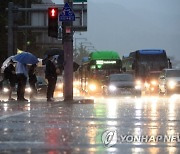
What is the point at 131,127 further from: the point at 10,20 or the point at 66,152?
the point at 10,20

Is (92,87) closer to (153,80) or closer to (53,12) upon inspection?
(153,80)

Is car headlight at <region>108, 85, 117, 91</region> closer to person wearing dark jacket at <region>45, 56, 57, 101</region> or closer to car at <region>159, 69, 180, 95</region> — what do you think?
car at <region>159, 69, 180, 95</region>

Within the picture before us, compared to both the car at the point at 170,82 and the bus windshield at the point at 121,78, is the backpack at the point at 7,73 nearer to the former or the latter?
the bus windshield at the point at 121,78

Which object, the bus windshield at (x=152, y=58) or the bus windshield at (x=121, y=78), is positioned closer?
the bus windshield at (x=121, y=78)

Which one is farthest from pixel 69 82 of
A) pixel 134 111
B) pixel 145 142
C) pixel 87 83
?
pixel 87 83

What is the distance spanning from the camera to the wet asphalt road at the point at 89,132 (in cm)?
891

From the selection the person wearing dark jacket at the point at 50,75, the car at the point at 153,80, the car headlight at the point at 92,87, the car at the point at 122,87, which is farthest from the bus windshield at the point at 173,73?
the person wearing dark jacket at the point at 50,75

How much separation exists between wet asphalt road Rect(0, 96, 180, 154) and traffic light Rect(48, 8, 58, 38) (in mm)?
7321

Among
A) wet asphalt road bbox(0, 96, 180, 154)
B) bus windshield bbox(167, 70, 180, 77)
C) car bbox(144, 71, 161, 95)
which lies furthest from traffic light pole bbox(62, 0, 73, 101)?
car bbox(144, 71, 161, 95)

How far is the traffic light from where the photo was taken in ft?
73.3

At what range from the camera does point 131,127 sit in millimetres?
11836

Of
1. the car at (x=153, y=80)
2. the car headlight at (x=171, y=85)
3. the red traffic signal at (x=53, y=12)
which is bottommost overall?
the car at (x=153, y=80)

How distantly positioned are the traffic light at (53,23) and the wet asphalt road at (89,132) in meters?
7.32

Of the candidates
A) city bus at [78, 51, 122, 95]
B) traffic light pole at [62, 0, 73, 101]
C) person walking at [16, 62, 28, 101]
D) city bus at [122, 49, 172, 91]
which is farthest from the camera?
city bus at [122, 49, 172, 91]
